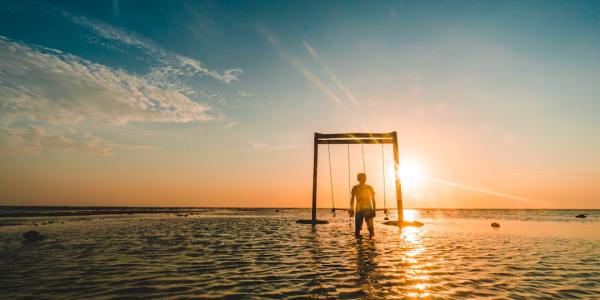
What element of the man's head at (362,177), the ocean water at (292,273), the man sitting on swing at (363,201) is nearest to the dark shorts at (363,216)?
the man sitting on swing at (363,201)

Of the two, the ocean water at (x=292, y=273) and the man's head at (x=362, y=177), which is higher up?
the man's head at (x=362, y=177)

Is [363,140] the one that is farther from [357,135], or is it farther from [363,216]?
[363,216]

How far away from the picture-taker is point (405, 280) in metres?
6.20

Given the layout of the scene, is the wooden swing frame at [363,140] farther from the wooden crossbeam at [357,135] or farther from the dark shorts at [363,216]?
the dark shorts at [363,216]

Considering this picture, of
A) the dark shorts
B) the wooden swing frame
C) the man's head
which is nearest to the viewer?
the dark shorts

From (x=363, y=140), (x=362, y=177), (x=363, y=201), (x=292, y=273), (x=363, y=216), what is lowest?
(x=292, y=273)

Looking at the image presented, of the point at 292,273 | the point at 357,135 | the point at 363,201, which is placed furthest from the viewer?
the point at 357,135

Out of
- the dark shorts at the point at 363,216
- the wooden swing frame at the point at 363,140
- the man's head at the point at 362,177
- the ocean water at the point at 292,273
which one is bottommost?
the ocean water at the point at 292,273

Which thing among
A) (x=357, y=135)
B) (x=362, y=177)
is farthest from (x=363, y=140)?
(x=362, y=177)

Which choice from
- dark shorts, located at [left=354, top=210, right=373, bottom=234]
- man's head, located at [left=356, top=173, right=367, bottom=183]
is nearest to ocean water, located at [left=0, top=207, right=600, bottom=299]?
dark shorts, located at [left=354, top=210, right=373, bottom=234]

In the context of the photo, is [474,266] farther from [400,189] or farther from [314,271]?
[400,189]

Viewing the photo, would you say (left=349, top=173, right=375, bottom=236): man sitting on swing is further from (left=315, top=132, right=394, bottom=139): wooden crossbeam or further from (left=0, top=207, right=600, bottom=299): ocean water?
(left=315, top=132, right=394, bottom=139): wooden crossbeam

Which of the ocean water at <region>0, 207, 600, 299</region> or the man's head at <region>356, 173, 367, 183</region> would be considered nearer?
the ocean water at <region>0, 207, 600, 299</region>

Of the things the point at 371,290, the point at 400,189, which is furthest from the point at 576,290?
the point at 400,189
